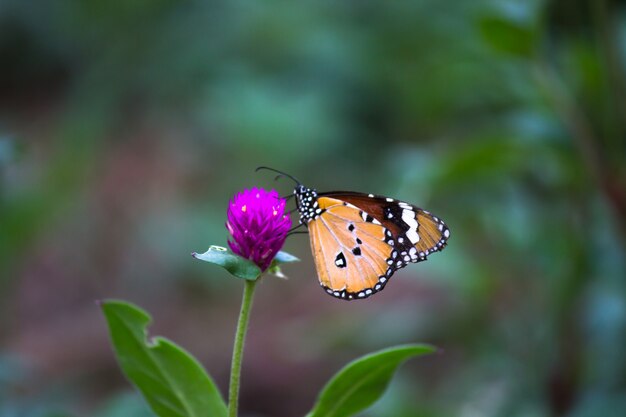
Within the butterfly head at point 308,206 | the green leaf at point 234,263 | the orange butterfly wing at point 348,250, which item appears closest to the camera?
the green leaf at point 234,263

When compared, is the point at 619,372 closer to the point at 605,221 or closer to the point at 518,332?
the point at 518,332

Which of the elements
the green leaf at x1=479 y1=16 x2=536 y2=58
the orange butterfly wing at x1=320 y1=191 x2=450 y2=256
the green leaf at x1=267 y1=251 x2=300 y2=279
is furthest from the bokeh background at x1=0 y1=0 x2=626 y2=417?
the green leaf at x1=267 y1=251 x2=300 y2=279

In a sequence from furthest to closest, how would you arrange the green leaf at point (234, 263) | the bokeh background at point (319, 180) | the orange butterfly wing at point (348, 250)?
the bokeh background at point (319, 180)
the orange butterfly wing at point (348, 250)
the green leaf at point (234, 263)

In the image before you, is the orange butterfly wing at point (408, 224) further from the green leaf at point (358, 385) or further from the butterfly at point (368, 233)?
the green leaf at point (358, 385)

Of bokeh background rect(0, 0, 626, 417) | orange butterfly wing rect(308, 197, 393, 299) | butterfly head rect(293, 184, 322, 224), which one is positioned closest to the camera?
orange butterfly wing rect(308, 197, 393, 299)

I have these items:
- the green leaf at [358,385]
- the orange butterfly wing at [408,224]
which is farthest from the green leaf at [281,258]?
the orange butterfly wing at [408,224]

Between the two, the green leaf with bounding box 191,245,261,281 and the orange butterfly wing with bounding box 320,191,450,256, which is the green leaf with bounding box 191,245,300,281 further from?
the orange butterfly wing with bounding box 320,191,450,256

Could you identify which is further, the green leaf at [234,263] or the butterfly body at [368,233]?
the butterfly body at [368,233]
